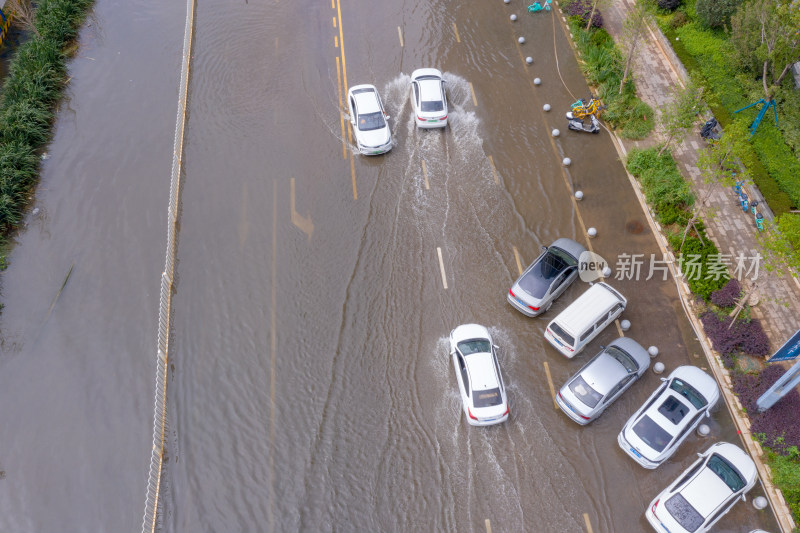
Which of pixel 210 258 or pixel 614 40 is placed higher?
pixel 614 40

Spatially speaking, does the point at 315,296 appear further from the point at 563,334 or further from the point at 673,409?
the point at 673,409

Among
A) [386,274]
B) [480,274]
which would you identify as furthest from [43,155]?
[480,274]

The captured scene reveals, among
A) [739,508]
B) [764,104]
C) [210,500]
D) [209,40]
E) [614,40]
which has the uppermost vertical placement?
[209,40]

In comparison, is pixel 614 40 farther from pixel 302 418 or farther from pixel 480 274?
pixel 302 418

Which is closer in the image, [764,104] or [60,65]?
[764,104]

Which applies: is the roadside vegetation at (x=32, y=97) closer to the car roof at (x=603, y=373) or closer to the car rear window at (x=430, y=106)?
the car rear window at (x=430, y=106)

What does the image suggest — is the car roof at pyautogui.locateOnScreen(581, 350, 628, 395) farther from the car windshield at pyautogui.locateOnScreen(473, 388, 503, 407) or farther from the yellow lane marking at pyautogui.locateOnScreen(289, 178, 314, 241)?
the yellow lane marking at pyautogui.locateOnScreen(289, 178, 314, 241)

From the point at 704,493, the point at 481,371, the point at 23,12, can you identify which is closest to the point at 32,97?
the point at 23,12
